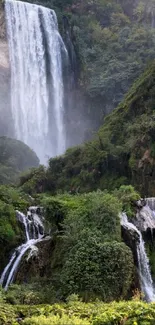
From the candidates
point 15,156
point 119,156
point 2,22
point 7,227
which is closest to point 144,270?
point 7,227

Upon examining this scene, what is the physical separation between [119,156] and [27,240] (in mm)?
9892

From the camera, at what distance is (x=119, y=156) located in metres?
21.5

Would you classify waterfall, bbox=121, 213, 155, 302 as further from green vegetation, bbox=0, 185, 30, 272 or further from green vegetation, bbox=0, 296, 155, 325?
green vegetation, bbox=0, 296, 155, 325

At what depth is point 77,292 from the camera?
9477 millimetres

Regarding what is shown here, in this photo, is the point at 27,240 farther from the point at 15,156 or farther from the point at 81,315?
the point at 15,156

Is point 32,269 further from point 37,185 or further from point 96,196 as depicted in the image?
point 37,185

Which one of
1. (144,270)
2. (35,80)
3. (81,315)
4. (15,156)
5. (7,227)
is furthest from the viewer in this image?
(35,80)

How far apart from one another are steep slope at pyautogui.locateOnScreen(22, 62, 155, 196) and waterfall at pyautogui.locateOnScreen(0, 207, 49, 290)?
24.2 ft

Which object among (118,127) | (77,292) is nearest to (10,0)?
(118,127)

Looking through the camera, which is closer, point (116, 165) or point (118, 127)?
point (116, 165)

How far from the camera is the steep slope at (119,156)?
801 inches

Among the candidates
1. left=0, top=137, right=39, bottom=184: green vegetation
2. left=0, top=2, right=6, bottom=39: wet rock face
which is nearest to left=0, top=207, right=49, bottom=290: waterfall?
left=0, top=137, right=39, bottom=184: green vegetation

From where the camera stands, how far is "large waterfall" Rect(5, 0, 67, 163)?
123 ft

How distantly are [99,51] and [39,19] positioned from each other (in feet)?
23.3
